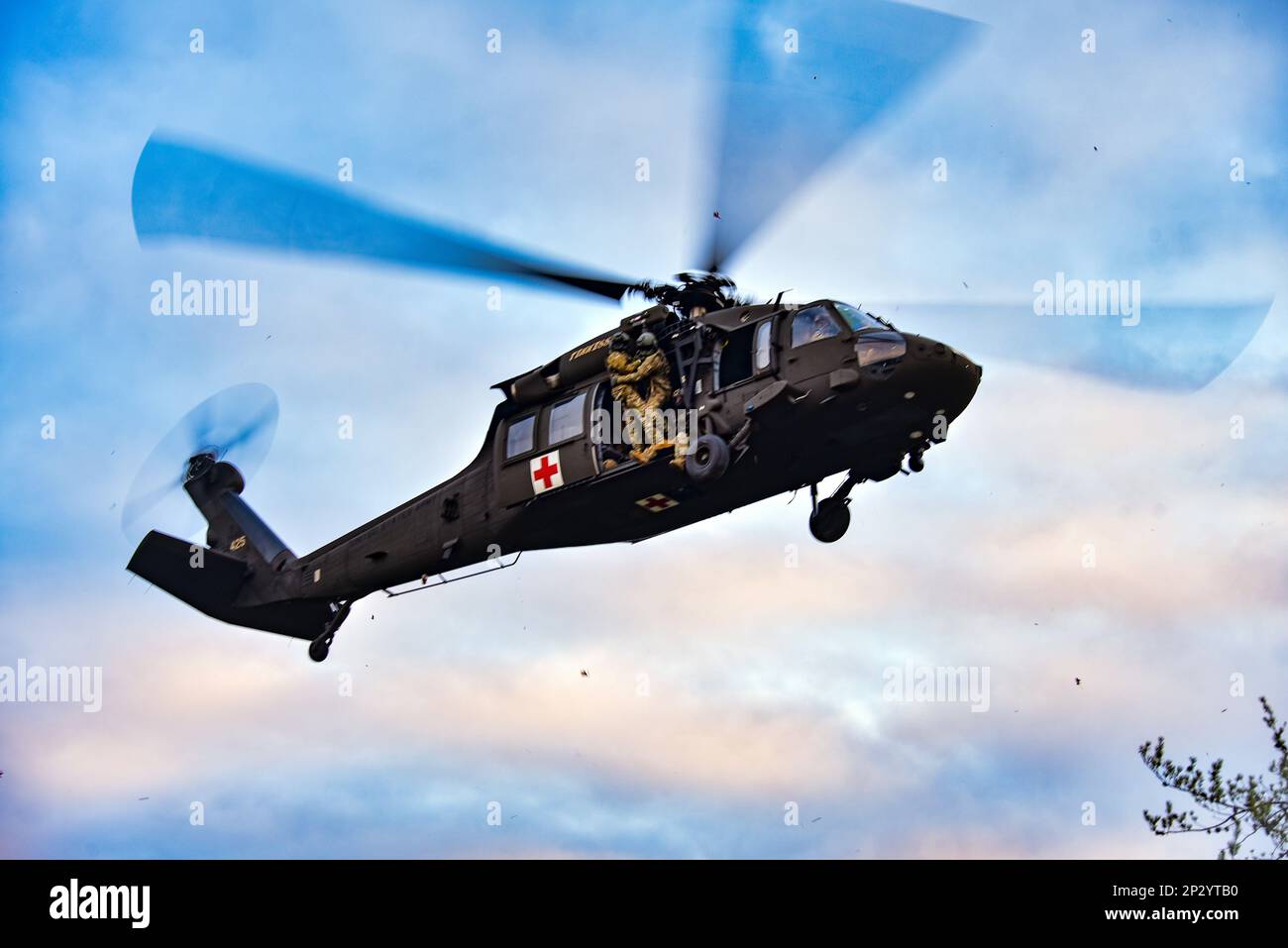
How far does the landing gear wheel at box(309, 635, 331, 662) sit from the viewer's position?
26.4 meters

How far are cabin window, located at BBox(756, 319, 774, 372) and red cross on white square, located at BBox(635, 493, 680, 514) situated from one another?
2438 mm

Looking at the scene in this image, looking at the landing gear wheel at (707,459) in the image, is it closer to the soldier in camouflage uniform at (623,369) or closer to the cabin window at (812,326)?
the soldier in camouflage uniform at (623,369)

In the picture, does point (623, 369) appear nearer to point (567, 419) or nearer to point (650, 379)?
point (650, 379)

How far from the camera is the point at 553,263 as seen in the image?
22.0m

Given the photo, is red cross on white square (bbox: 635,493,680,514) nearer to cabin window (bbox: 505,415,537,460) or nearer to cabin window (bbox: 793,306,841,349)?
cabin window (bbox: 505,415,537,460)

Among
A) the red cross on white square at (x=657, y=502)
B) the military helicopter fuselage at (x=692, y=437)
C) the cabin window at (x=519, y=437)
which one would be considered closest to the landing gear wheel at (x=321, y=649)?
the military helicopter fuselage at (x=692, y=437)

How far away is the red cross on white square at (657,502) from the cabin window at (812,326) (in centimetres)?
302

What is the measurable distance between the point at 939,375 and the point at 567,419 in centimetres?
580

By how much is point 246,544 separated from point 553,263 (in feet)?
32.9

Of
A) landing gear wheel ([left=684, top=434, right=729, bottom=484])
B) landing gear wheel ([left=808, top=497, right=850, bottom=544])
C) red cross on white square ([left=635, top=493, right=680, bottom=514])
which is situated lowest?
landing gear wheel ([left=808, top=497, right=850, bottom=544])

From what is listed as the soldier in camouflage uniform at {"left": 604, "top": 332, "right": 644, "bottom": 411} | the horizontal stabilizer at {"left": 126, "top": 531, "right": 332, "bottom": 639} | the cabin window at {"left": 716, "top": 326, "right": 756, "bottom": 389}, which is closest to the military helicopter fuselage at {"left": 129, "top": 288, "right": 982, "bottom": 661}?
the cabin window at {"left": 716, "top": 326, "right": 756, "bottom": 389}

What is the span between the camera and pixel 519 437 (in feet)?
76.2

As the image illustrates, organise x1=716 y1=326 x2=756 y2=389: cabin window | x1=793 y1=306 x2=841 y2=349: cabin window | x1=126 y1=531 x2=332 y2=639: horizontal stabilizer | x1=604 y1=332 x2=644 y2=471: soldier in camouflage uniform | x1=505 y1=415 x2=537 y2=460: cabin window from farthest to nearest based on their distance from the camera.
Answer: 1. x1=126 y1=531 x2=332 y2=639: horizontal stabilizer
2. x1=505 y1=415 x2=537 y2=460: cabin window
3. x1=604 y1=332 x2=644 y2=471: soldier in camouflage uniform
4. x1=716 y1=326 x2=756 y2=389: cabin window
5. x1=793 y1=306 x2=841 y2=349: cabin window
